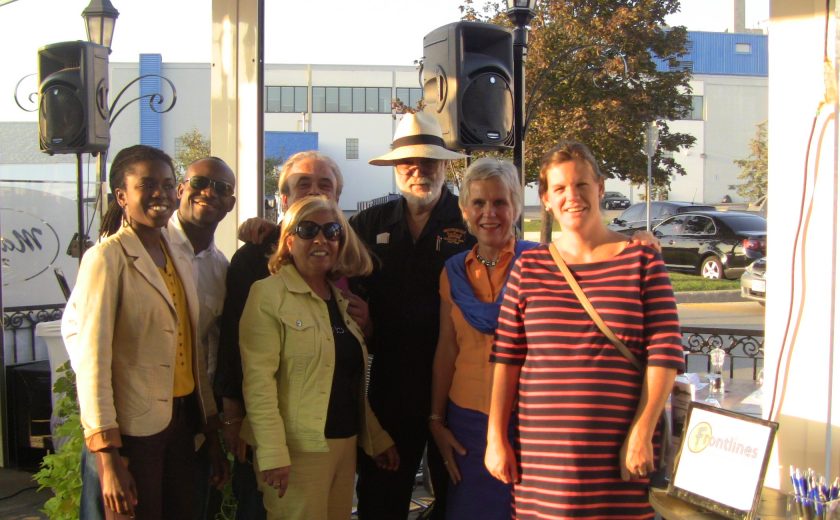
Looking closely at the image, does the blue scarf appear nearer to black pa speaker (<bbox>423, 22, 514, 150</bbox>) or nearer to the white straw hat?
the white straw hat

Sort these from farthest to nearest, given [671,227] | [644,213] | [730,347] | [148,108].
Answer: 1. [148,108]
2. [644,213]
3. [671,227]
4. [730,347]

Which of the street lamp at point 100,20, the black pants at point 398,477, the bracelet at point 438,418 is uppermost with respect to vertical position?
the street lamp at point 100,20

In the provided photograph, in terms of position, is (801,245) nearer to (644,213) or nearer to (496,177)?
(496,177)

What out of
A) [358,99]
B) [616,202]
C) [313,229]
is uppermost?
[358,99]

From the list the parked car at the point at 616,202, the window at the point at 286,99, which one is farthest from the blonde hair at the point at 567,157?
the window at the point at 286,99

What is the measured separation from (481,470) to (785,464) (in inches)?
38.3

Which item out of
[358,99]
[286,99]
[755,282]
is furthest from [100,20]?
[286,99]

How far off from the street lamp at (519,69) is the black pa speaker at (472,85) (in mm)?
248

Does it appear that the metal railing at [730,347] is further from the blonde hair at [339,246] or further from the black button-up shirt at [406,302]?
the blonde hair at [339,246]

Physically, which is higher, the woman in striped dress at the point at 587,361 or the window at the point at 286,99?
the window at the point at 286,99

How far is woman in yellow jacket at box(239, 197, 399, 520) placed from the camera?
2.50 m

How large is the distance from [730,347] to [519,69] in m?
2.99

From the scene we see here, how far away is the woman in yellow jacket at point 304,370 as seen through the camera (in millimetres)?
2500

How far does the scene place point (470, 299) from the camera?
2.65 meters
